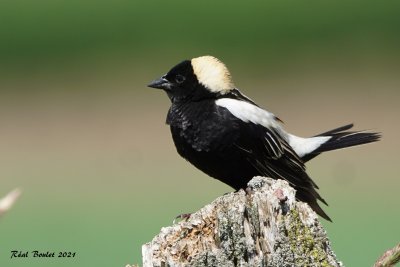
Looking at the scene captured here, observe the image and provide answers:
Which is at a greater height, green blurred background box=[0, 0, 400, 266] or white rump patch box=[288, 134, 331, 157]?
green blurred background box=[0, 0, 400, 266]

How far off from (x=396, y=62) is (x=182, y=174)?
14.0 ft

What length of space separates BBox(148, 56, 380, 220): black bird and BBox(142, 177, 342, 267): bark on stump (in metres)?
1.71

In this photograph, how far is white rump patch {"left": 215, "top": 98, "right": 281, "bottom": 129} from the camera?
4.55 metres

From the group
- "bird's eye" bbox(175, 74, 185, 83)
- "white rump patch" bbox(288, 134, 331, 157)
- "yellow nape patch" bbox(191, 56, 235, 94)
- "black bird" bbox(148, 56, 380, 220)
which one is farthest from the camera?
"white rump patch" bbox(288, 134, 331, 157)

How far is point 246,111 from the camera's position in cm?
459

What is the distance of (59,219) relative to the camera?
28.5ft

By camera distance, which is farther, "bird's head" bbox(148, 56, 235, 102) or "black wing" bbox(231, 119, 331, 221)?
"bird's head" bbox(148, 56, 235, 102)

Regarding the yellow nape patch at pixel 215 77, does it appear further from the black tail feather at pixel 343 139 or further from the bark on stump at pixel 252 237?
the bark on stump at pixel 252 237

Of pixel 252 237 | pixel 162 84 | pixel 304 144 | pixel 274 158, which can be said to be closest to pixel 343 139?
pixel 304 144

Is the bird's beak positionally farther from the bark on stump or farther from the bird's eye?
the bark on stump

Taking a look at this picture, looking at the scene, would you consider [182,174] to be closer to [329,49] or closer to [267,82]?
[267,82]

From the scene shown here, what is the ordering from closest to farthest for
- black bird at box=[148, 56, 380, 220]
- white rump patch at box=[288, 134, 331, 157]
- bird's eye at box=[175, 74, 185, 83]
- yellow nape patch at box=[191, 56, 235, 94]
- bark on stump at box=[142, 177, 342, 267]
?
1. bark on stump at box=[142, 177, 342, 267]
2. black bird at box=[148, 56, 380, 220]
3. yellow nape patch at box=[191, 56, 235, 94]
4. bird's eye at box=[175, 74, 185, 83]
5. white rump patch at box=[288, 134, 331, 157]

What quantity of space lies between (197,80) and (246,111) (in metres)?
0.38

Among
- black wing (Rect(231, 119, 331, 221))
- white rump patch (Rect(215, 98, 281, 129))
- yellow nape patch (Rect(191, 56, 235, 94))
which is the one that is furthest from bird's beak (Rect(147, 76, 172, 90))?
black wing (Rect(231, 119, 331, 221))
